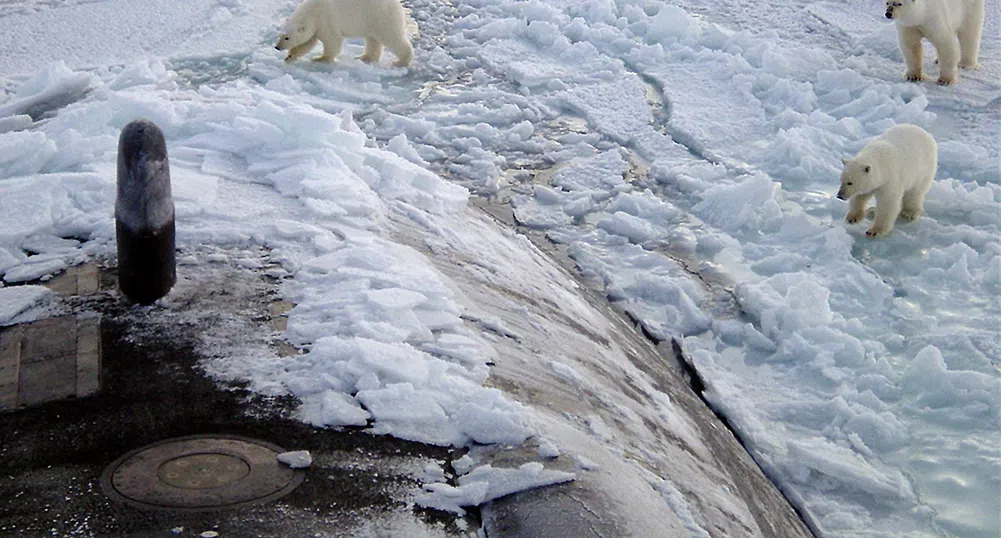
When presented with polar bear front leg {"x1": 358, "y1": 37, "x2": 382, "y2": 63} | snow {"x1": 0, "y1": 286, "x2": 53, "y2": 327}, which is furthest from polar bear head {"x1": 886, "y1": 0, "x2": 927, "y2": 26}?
snow {"x1": 0, "y1": 286, "x2": 53, "y2": 327}

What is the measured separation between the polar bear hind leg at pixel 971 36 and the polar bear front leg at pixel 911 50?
2.10ft

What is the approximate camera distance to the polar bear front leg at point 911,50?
909cm

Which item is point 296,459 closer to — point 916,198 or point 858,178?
point 858,178

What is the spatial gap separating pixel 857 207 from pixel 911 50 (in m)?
3.09

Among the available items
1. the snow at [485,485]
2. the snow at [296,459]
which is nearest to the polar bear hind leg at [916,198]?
the snow at [485,485]

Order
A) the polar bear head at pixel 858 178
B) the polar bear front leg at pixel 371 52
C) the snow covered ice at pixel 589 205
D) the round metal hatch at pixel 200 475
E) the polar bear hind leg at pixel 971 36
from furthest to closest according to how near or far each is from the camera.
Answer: the polar bear hind leg at pixel 971 36 < the polar bear front leg at pixel 371 52 < the polar bear head at pixel 858 178 < the snow covered ice at pixel 589 205 < the round metal hatch at pixel 200 475

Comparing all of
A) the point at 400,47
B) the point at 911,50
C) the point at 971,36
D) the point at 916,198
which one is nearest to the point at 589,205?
the point at 916,198

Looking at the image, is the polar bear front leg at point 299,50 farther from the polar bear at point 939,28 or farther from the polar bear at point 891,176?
the polar bear at point 939,28

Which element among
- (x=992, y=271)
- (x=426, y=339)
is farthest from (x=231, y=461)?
(x=992, y=271)

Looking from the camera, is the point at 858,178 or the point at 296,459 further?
the point at 858,178

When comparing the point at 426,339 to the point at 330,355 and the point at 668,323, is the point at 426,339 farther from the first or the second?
the point at 668,323

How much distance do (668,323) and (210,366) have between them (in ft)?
9.47

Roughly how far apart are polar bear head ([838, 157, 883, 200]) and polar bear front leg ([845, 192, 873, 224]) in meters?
0.22

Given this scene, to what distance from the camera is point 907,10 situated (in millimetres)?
8812
